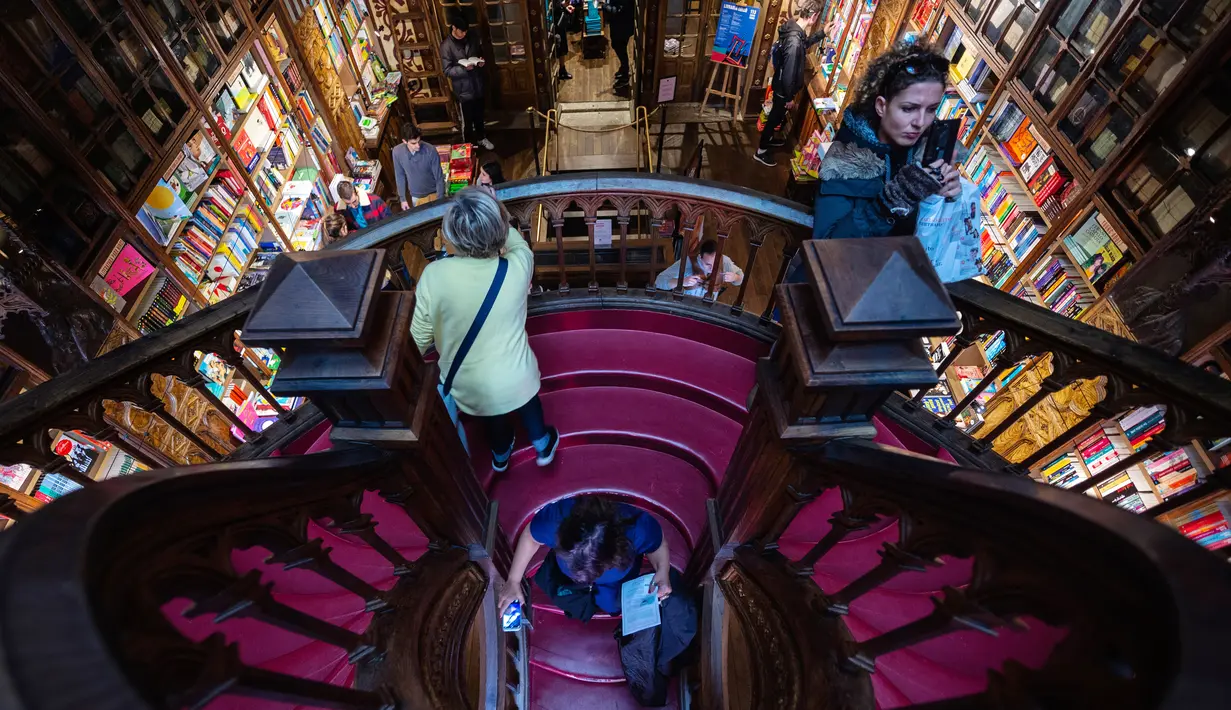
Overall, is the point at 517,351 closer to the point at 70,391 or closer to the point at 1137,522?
the point at 70,391

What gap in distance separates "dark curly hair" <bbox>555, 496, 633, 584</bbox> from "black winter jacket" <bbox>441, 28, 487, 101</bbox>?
6.01 metres

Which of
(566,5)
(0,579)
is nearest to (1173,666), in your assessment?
(0,579)

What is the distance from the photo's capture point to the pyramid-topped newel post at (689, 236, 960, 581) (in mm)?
1116

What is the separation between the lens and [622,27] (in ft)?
25.2

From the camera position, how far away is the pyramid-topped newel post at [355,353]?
1186 millimetres

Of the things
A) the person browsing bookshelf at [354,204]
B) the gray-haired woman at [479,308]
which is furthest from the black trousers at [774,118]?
the gray-haired woman at [479,308]

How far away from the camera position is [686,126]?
25.2ft

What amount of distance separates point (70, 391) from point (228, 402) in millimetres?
2740

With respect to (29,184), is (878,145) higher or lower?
higher

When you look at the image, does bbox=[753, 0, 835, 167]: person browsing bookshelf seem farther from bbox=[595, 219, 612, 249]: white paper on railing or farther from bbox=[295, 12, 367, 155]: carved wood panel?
bbox=[295, 12, 367, 155]: carved wood panel

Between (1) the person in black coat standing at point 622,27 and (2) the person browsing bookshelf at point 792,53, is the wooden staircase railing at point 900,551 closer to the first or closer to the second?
(2) the person browsing bookshelf at point 792,53

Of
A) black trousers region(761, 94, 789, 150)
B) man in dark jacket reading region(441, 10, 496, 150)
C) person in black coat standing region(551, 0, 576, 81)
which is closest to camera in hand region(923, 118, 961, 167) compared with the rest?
black trousers region(761, 94, 789, 150)

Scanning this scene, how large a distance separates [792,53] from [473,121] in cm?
386

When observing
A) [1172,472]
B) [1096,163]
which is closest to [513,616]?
[1172,472]
